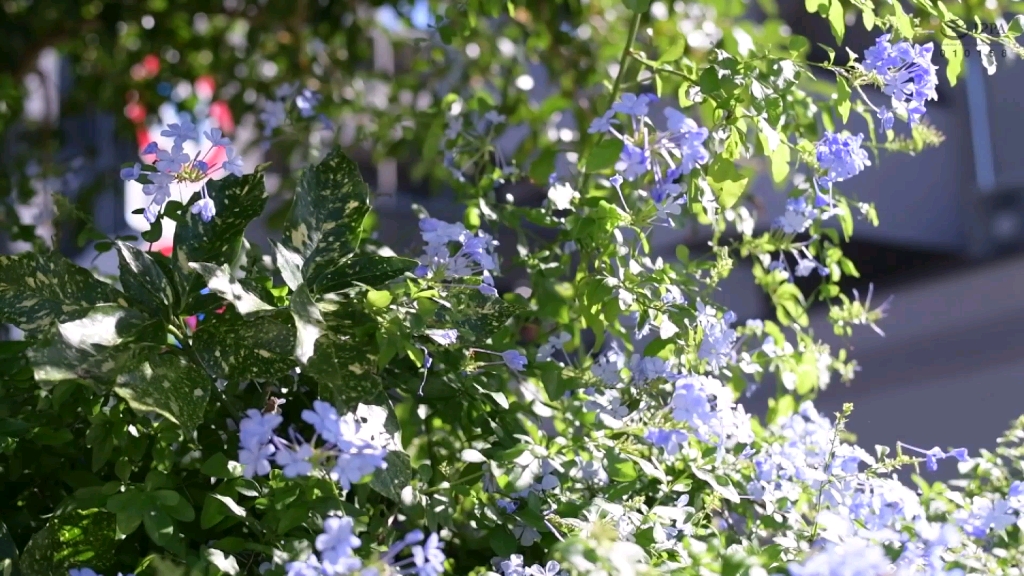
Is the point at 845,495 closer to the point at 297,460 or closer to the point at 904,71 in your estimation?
the point at 904,71

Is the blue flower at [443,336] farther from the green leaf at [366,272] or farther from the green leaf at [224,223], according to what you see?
the green leaf at [224,223]

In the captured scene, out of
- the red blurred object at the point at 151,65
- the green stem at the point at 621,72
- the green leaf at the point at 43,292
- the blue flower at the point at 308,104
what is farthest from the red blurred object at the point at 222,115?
the green leaf at the point at 43,292

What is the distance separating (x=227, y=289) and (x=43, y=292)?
0.19 meters

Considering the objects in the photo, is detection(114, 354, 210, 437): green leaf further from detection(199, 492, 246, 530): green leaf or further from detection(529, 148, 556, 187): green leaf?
detection(529, 148, 556, 187): green leaf

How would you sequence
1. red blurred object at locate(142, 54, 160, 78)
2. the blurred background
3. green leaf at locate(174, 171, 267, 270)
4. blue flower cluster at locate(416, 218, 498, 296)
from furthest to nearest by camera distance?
red blurred object at locate(142, 54, 160, 78) < the blurred background < blue flower cluster at locate(416, 218, 498, 296) < green leaf at locate(174, 171, 267, 270)

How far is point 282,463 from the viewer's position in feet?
2.39

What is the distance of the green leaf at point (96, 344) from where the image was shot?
0.75 metres

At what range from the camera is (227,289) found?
0.81m

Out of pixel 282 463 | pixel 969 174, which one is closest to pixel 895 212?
pixel 969 174

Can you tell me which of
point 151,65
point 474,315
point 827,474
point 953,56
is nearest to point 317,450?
point 474,315

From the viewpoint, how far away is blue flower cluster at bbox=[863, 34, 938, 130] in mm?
1054

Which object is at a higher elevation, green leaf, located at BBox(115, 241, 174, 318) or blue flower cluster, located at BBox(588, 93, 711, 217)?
blue flower cluster, located at BBox(588, 93, 711, 217)

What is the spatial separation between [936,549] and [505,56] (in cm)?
210

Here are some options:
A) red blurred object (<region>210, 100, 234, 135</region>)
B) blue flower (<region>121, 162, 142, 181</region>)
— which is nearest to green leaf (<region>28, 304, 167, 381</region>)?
blue flower (<region>121, 162, 142, 181</region>)
